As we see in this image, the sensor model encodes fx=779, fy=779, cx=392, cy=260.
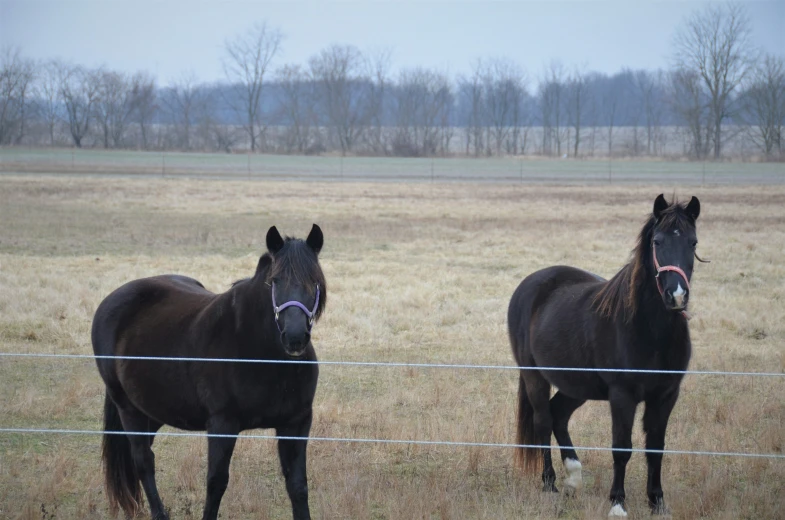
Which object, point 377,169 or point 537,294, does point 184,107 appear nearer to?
point 377,169

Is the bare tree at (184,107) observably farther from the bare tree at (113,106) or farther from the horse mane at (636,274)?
the horse mane at (636,274)

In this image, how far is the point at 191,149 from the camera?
77000 mm

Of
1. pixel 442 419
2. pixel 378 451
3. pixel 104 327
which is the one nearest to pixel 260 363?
pixel 104 327

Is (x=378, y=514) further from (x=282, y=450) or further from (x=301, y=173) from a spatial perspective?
(x=301, y=173)

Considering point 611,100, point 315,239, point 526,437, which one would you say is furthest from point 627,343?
point 611,100

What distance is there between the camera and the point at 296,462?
14.7ft

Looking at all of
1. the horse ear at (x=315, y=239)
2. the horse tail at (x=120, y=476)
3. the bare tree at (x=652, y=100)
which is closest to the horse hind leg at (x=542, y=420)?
the horse ear at (x=315, y=239)

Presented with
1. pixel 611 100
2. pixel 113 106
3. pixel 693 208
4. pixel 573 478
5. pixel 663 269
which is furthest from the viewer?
pixel 611 100

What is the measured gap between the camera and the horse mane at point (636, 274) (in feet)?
16.4

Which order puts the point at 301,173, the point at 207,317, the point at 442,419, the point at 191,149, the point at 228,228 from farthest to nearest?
the point at 191,149 < the point at 301,173 < the point at 228,228 < the point at 442,419 < the point at 207,317

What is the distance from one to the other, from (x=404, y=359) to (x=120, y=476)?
477cm

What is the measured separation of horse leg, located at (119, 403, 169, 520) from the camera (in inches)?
201

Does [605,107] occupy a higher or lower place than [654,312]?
higher

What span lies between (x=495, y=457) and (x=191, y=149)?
74671mm
